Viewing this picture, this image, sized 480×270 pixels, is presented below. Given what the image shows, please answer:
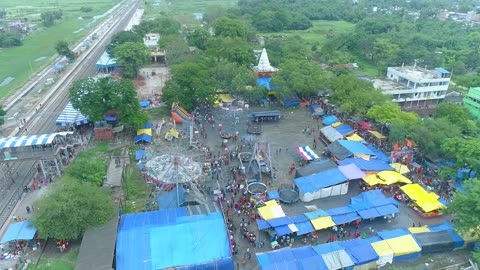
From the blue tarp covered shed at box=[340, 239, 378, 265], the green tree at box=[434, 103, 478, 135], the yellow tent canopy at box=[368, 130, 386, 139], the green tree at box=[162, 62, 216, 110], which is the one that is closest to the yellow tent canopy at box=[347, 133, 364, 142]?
the yellow tent canopy at box=[368, 130, 386, 139]

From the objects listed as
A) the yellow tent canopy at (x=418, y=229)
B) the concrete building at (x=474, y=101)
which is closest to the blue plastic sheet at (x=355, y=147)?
the yellow tent canopy at (x=418, y=229)

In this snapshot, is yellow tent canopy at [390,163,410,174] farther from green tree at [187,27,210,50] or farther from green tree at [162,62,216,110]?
green tree at [187,27,210,50]

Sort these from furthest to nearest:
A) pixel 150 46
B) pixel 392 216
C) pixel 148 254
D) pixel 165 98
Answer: pixel 150 46
pixel 165 98
pixel 392 216
pixel 148 254

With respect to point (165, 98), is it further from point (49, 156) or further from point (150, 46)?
point (150, 46)

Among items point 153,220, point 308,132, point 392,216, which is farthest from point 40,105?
point 392,216

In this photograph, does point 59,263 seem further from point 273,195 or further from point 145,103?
point 145,103

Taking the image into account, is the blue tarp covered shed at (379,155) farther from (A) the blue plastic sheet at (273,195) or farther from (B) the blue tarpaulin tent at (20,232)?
(B) the blue tarpaulin tent at (20,232)
